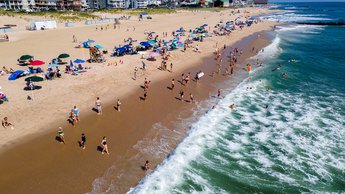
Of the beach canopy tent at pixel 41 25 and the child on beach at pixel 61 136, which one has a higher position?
the beach canopy tent at pixel 41 25

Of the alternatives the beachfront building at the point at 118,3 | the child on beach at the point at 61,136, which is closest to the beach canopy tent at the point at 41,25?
the child on beach at the point at 61,136

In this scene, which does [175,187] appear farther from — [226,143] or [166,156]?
[226,143]

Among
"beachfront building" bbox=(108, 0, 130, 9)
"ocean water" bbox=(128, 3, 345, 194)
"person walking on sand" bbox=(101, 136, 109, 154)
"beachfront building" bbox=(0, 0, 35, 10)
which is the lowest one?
"ocean water" bbox=(128, 3, 345, 194)

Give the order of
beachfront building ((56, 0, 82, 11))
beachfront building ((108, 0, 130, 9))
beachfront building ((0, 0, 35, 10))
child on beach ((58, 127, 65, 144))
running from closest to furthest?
child on beach ((58, 127, 65, 144)), beachfront building ((0, 0, 35, 10)), beachfront building ((56, 0, 82, 11)), beachfront building ((108, 0, 130, 9))

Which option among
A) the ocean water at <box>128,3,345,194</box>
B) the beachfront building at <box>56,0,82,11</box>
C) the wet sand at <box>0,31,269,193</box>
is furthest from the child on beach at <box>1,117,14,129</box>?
the beachfront building at <box>56,0,82,11</box>

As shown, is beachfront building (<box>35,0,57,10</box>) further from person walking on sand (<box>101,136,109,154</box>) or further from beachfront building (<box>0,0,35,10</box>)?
person walking on sand (<box>101,136,109,154</box>)

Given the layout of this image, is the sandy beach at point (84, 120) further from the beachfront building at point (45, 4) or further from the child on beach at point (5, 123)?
the beachfront building at point (45, 4)

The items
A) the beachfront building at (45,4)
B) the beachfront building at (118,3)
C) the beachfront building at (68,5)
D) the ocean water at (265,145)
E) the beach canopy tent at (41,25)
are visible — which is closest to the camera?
the ocean water at (265,145)

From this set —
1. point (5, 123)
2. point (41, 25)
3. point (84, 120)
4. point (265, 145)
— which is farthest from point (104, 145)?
point (41, 25)
